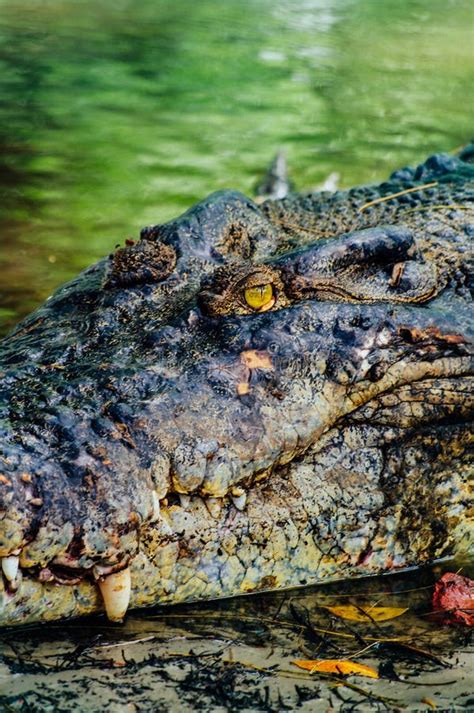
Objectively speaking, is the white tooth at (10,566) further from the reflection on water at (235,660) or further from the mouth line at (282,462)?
the reflection on water at (235,660)

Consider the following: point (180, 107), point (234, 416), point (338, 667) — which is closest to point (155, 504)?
point (234, 416)

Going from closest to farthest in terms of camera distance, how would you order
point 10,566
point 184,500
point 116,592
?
1. point 10,566
2. point 116,592
3. point 184,500

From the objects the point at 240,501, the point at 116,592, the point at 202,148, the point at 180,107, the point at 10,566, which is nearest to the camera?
the point at 10,566

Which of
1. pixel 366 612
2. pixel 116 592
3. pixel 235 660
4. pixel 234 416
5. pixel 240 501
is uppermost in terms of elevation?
pixel 234 416

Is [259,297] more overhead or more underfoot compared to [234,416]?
more overhead

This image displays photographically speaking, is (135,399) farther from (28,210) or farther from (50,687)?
(28,210)

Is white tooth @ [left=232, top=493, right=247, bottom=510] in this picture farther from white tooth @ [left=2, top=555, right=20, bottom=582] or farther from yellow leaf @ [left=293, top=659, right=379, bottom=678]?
white tooth @ [left=2, top=555, right=20, bottom=582]

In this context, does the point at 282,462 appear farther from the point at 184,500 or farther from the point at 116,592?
the point at 116,592

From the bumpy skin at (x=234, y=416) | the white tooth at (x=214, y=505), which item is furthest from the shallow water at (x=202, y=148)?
the white tooth at (x=214, y=505)
